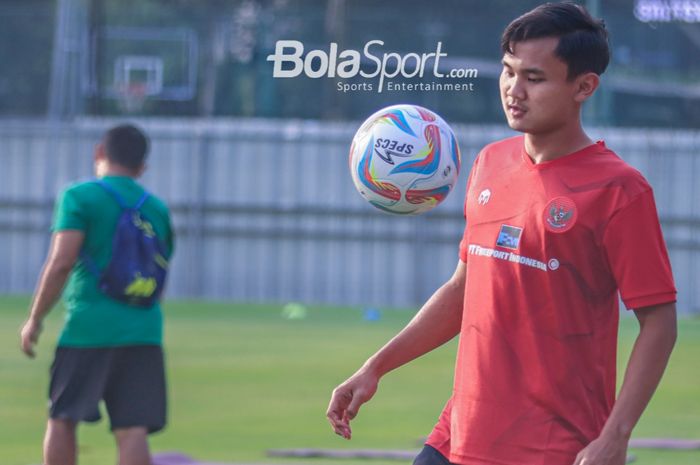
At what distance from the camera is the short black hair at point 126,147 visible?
7652mm

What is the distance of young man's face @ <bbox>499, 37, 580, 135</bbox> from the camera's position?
3953mm

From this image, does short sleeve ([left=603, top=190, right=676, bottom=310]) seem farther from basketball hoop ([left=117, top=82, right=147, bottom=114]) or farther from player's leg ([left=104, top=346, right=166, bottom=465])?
basketball hoop ([left=117, top=82, right=147, bottom=114])

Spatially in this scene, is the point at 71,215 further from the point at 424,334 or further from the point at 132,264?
A: the point at 424,334

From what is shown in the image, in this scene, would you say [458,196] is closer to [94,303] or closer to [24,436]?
[24,436]

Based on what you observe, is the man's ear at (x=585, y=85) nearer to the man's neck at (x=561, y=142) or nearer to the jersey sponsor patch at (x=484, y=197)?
the man's neck at (x=561, y=142)

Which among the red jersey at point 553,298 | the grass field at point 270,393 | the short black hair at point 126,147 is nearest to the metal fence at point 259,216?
the grass field at point 270,393

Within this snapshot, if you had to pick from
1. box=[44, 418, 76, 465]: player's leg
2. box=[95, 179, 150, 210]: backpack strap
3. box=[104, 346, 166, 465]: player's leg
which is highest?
box=[95, 179, 150, 210]: backpack strap

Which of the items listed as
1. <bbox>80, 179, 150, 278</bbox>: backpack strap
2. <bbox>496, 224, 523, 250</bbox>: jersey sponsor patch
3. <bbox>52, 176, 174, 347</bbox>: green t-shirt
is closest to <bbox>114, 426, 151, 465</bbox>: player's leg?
<bbox>52, 176, 174, 347</bbox>: green t-shirt

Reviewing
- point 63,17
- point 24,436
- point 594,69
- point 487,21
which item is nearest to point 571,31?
point 594,69

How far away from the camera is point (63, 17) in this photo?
2223cm

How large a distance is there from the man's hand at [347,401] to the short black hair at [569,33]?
3.56ft

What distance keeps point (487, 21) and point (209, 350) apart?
28.2 feet

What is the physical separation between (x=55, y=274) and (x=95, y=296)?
24cm

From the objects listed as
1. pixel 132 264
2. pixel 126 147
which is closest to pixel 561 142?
pixel 132 264
